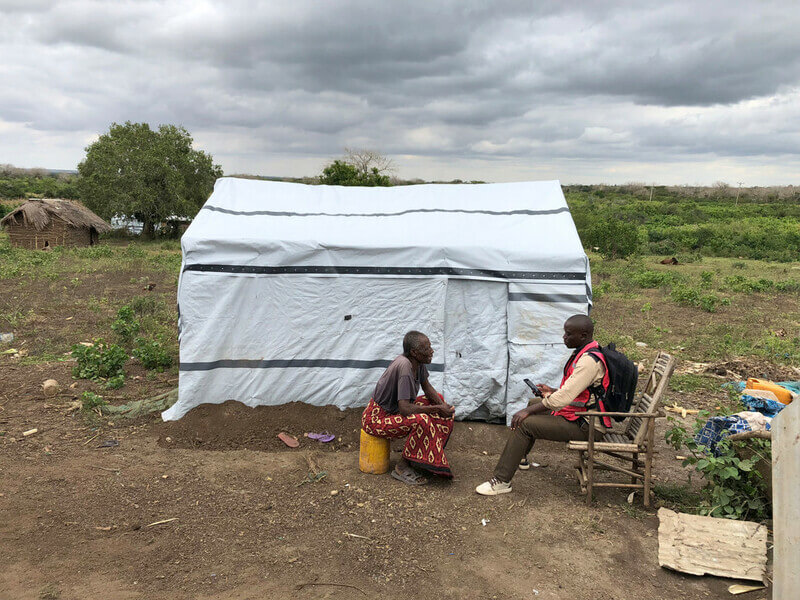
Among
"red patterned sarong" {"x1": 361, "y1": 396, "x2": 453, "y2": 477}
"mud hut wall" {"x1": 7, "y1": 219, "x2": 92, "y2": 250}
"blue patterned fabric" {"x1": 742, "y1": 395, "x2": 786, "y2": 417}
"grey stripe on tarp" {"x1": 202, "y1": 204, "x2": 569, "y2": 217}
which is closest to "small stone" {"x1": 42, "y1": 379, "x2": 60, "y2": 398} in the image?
"grey stripe on tarp" {"x1": 202, "y1": 204, "x2": 569, "y2": 217}

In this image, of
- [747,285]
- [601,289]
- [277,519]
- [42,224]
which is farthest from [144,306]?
[42,224]

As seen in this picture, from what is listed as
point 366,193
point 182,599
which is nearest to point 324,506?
point 182,599

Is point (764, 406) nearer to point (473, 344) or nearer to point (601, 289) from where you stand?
point (473, 344)

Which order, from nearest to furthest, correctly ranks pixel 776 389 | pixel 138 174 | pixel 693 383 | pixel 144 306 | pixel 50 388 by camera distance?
pixel 776 389 → pixel 50 388 → pixel 693 383 → pixel 144 306 → pixel 138 174

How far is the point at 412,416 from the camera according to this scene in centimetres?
448

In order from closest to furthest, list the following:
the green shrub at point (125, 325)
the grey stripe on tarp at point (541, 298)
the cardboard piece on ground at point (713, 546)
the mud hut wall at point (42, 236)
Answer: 1. the cardboard piece on ground at point (713, 546)
2. the grey stripe on tarp at point (541, 298)
3. the green shrub at point (125, 325)
4. the mud hut wall at point (42, 236)

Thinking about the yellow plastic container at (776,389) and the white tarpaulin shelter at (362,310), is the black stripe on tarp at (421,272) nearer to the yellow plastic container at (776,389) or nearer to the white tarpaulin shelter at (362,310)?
A: the white tarpaulin shelter at (362,310)

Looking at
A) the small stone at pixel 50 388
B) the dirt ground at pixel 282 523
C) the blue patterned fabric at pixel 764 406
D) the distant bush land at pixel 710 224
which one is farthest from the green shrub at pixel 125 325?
the distant bush land at pixel 710 224

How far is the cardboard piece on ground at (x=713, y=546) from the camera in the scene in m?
3.47

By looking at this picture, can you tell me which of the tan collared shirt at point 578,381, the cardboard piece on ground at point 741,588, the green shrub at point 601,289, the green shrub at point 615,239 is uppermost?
the green shrub at point 615,239

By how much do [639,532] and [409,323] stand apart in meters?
2.79

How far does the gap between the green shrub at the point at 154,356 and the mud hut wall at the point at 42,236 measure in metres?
16.8

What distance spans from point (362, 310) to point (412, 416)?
161 centimetres

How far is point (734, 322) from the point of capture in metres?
10.7
